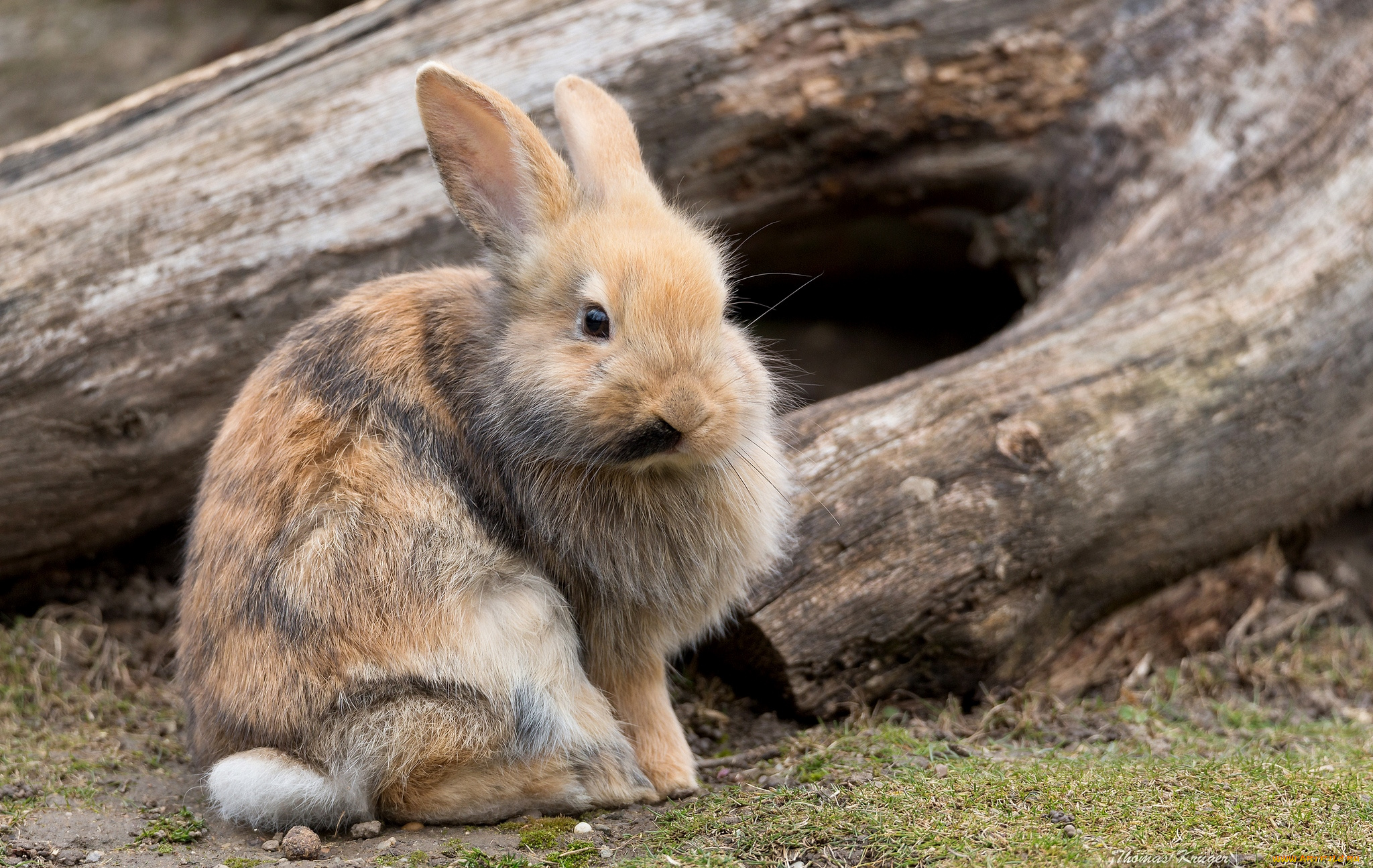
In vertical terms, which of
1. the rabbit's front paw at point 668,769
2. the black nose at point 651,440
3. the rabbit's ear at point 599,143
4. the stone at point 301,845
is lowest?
the rabbit's front paw at point 668,769

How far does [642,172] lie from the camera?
4383 millimetres

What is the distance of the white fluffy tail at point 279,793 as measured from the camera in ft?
12.5

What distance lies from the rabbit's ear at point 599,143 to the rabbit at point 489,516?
0.05 feet

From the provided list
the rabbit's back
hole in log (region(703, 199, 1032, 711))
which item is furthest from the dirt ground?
hole in log (region(703, 199, 1032, 711))

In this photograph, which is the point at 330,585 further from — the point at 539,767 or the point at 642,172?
the point at 642,172

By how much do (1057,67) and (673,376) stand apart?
4283mm

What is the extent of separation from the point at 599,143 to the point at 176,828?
2807mm

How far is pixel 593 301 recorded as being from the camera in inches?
149

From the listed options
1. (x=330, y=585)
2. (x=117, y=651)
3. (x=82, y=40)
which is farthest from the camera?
(x=82, y=40)

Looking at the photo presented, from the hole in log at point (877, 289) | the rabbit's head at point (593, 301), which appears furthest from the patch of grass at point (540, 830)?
the hole in log at point (877, 289)

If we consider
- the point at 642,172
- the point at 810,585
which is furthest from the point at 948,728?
the point at 642,172

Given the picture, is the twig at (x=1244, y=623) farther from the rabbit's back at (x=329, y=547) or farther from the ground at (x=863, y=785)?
the rabbit's back at (x=329, y=547)

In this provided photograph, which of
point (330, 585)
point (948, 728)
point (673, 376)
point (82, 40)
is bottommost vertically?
point (948, 728)

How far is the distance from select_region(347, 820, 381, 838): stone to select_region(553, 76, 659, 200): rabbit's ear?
2.27 metres
